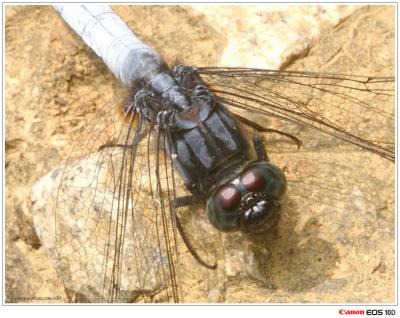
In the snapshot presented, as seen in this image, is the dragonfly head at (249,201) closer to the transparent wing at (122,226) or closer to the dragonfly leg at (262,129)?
the transparent wing at (122,226)

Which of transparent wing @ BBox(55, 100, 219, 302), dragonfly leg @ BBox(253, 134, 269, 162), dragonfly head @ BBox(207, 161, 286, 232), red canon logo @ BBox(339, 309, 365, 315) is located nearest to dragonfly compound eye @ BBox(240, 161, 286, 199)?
dragonfly head @ BBox(207, 161, 286, 232)

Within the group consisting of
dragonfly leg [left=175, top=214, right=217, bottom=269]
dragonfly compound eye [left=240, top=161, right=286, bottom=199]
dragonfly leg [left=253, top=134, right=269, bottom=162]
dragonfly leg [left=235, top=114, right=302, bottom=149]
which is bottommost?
dragonfly leg [left=175, top=214, right=217, bottom=269]

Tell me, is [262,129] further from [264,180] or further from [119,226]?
[119,226]

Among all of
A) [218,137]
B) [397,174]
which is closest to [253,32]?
[218,137]

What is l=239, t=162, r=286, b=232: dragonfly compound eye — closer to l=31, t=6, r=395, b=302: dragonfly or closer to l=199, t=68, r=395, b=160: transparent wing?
l=31, t=6, r=395, b=302: dragonfly

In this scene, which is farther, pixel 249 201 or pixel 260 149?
pixel 260 149

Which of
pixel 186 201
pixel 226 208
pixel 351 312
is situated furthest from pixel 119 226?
pixel 351 312

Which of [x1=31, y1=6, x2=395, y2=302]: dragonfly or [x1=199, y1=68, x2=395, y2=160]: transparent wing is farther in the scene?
[x1=199, y1=68, x2=395, y2=160]: transparent wing
